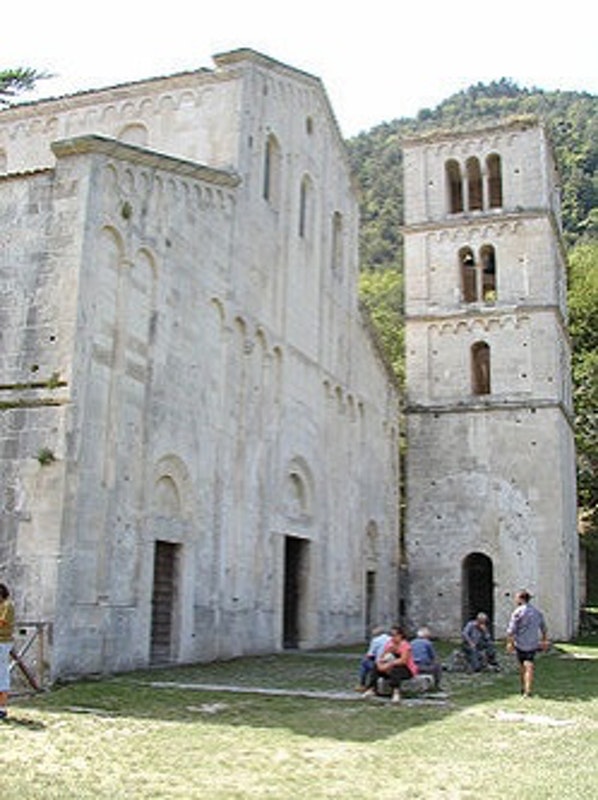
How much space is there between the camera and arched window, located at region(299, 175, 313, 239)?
23734 millimetres

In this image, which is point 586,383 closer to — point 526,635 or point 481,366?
point 481,366

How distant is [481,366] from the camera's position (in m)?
30.6

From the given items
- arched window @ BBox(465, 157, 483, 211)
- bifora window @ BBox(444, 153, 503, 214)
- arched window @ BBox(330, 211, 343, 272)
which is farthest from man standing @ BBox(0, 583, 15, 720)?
arched window @ BBox(465, 157, 483, 211)

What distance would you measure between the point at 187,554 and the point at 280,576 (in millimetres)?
4186

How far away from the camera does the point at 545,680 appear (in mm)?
15938

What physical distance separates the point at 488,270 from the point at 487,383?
12.3 ft

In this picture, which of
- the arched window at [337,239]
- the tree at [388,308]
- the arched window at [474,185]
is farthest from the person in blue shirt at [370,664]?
the tree at [388,308]

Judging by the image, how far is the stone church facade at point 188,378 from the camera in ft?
46.0

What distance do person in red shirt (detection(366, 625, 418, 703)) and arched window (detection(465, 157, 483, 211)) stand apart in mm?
20955

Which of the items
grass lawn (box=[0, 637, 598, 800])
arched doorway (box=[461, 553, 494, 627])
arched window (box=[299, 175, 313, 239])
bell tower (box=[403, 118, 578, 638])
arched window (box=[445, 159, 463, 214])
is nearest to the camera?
grass lawn (box=[0, 637, 598, 800])

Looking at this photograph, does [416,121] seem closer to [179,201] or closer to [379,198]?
[379,198]

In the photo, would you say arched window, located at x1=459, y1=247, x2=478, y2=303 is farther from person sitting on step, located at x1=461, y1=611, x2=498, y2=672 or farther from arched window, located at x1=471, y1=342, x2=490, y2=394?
person sitting on step, located at x1=461, y1=611, x2=498, y2=672

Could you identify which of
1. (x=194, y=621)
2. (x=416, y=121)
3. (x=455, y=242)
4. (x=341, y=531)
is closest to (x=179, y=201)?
(x=194, y=621)

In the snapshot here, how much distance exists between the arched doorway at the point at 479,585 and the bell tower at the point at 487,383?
0.05 meters
